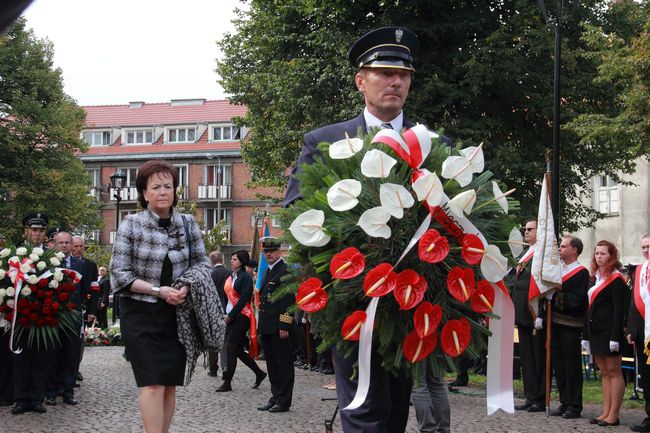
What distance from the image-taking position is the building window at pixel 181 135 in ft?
246

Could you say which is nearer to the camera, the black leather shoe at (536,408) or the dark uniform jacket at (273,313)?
the black leather shoe at (536,408)

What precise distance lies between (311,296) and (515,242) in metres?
0.99

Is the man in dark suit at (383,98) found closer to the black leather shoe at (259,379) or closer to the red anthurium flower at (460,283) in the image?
the red anthurium flower at (460,283)

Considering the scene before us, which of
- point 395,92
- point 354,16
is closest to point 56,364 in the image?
point 395,92

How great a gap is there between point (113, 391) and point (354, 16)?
14.6 m

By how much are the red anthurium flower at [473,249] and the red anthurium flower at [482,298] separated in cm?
12

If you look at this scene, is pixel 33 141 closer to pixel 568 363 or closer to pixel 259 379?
pixel 259 379

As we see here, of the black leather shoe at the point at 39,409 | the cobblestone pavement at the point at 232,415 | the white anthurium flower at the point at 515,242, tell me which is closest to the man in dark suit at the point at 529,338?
the cobblestone pavement at the point at 232,415

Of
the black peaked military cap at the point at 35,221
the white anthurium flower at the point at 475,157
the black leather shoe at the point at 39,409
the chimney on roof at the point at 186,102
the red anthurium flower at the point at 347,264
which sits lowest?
the black leather shoe at the point at 39,409

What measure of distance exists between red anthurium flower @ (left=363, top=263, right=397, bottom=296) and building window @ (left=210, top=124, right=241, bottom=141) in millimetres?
70166

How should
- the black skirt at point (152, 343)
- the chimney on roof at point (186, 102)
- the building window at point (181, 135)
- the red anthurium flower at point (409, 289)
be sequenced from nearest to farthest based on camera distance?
1. the red anthurium flower at point (409, 289)
2. the black skirt at point (152, 343)
3. the building window at point (181, 135)
4. the chimney on roof at point (186, 102)

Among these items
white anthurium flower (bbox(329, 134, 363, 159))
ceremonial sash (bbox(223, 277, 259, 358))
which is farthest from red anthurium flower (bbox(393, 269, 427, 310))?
ceremonial sash (bbox(223, 277, 259, 358))

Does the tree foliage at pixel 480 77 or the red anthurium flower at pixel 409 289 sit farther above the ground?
the tree foliage at pixel 480 77

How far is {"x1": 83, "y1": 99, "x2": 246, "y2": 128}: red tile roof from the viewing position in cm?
7562
